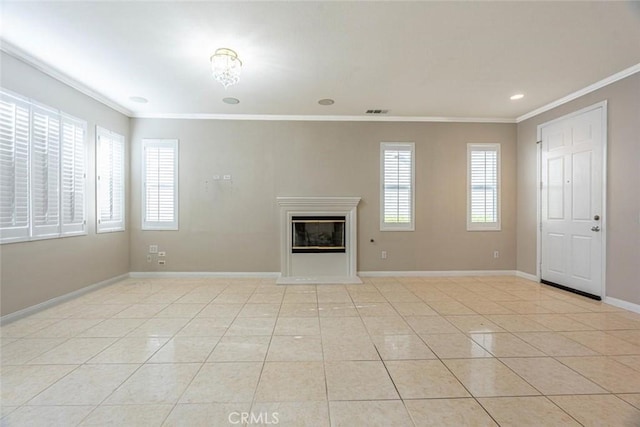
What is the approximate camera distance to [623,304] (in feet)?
11.5

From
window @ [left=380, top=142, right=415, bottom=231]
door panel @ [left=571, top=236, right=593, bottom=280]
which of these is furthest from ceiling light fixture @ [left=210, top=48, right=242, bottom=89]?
door panel @ [left=571, top=236, right=593, bottom=280]

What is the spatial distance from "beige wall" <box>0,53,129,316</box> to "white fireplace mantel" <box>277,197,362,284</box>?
2.72 metres

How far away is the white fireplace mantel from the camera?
5.07 meters

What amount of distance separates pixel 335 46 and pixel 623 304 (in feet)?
14.9

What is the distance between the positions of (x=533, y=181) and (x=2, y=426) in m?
6.57

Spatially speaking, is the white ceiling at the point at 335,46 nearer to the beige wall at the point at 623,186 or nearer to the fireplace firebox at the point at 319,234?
the beige wall at the point at 623,186

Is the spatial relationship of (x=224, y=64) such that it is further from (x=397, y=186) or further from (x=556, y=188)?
(x=556, y=188)

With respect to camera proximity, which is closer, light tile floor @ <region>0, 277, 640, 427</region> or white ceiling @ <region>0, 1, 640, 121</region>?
light tile floor @ <region>0, 277, 640, 427</region>

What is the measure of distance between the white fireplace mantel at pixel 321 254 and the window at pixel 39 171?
9.39 ft

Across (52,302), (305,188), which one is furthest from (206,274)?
(305,188)

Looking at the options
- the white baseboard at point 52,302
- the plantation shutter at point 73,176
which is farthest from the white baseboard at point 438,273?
the plantation shutter at point 73,176

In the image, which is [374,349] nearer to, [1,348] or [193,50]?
[1,348]

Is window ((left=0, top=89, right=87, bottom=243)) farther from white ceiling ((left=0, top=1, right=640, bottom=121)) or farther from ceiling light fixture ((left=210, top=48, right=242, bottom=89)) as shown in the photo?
ceiling light fixture ((left=210, top=48, right=242, bottom=89))

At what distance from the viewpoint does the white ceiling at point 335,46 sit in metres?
2.42
